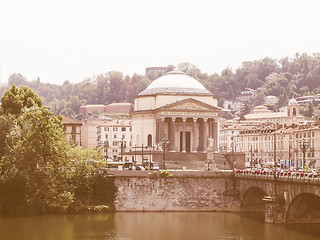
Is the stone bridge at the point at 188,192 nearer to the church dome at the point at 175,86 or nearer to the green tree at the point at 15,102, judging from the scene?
the green tree at the point at 15,102

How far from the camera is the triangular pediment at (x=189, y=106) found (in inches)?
5187

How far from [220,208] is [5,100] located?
33733 mm

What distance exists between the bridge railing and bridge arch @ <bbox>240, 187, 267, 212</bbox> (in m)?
2.81

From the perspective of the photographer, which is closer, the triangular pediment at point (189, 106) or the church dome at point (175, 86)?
the triangular pediment at point (189, 106)

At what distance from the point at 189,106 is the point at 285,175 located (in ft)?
168

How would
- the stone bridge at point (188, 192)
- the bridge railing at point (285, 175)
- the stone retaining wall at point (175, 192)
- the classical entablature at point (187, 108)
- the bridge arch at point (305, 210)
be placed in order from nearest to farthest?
the bridge railing at point (285, 175), the bridge arch at point (305, 210), the stone bridge at point (188, 192), the stone retaining wall at point (175, 192), the classical entablature at point (187, 108)

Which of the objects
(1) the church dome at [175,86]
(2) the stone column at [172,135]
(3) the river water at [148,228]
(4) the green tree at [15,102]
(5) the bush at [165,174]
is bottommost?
(3) the river water at [148,228]

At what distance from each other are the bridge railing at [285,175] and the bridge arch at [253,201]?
2810 millimetres

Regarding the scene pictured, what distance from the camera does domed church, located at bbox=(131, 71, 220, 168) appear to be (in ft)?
434

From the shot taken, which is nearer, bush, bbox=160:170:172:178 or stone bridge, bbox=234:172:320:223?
stone bridge, bbox=234:172:320:223

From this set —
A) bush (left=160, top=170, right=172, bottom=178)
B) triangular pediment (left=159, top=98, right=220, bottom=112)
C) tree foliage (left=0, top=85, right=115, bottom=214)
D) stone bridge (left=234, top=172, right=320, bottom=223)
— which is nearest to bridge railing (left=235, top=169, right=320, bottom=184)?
stone bridge (left=234, top=172, right=320, bottom=223)

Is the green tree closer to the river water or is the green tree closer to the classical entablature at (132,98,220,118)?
the river water

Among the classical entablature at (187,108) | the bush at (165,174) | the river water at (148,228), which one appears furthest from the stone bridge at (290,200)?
the classical entablature at (187,108)

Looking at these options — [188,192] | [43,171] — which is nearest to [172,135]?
[188,192]
